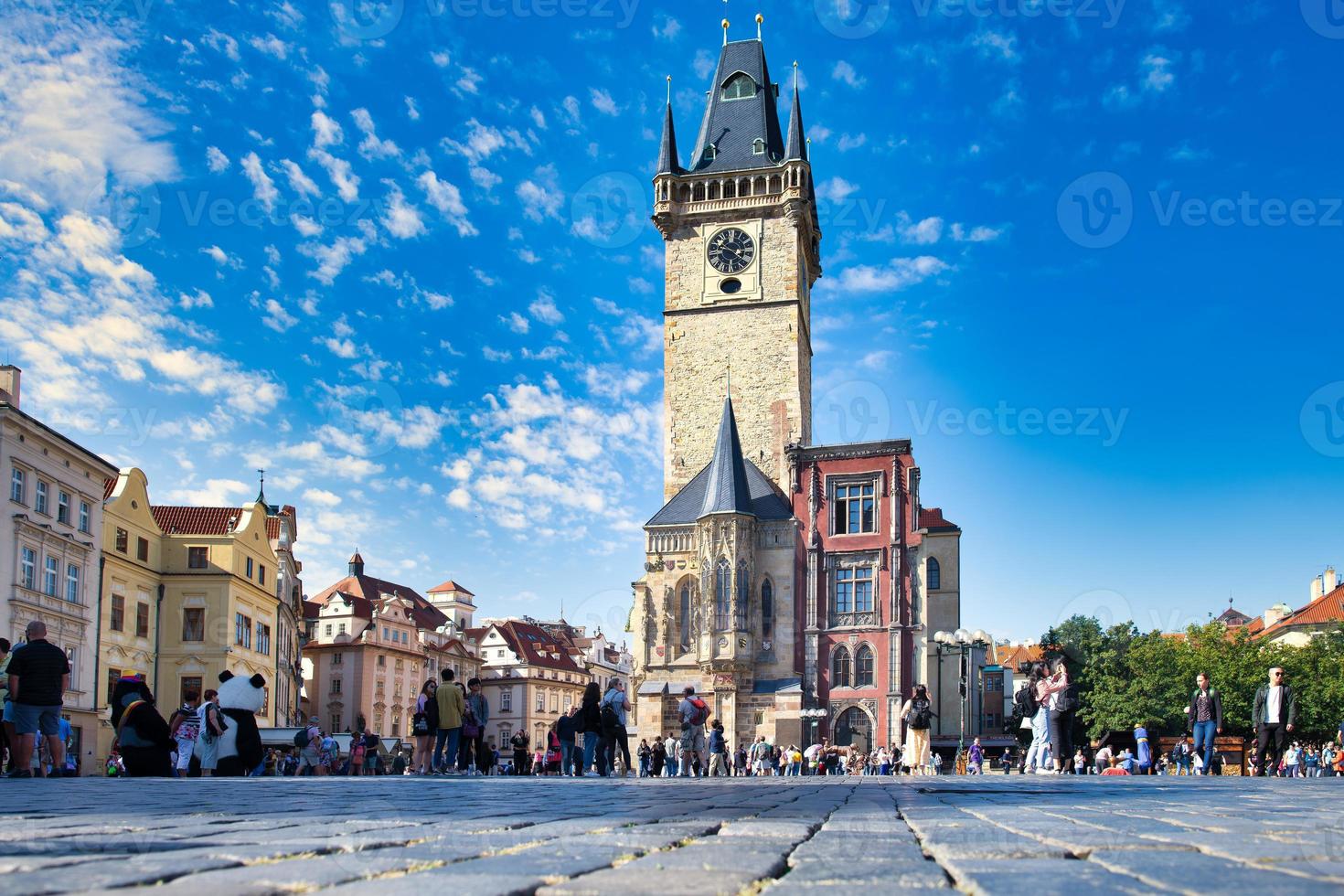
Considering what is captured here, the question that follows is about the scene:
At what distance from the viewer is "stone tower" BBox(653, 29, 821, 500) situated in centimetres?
5941

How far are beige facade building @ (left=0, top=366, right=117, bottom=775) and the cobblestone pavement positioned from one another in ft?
104

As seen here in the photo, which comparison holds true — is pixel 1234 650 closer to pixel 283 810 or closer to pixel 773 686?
pixel 773 686

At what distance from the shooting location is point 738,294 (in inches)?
2403

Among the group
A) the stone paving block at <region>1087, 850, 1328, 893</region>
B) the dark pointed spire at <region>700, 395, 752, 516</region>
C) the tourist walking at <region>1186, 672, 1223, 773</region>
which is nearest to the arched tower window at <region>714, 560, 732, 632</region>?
the dark pointed spire at <region>700, 395, 752, 516</region>

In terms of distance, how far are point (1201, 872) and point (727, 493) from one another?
162ft

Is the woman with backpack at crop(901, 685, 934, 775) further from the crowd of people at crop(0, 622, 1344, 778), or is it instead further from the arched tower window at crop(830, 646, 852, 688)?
the arched tower window at crop(830, 646, 852, 688)

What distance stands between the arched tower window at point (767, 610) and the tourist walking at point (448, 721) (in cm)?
2942

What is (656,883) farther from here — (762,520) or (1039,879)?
(762,520)

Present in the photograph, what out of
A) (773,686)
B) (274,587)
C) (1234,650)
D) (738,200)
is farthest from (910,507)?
(274,587)

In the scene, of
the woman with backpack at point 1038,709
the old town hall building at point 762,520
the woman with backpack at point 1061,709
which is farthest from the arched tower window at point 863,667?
the woman with backpack at point 1061,709

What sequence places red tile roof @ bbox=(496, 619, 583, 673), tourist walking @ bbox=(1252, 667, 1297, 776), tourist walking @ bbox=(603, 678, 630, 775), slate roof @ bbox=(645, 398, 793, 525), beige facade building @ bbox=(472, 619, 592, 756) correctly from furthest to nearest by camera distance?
red tile roof @ bbox=(496, 619, 583, 673) → beige facade building @ bbox=(472, 619, 592, 756) → slate roof @ bbox=(645, 398, 793, 525) → tourist walking @ bbox=(603, 678, 630, 775) → tourist walking @ bbox=(1252, 667, 1297, 776)

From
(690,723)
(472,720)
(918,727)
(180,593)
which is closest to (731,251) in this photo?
(180,593)

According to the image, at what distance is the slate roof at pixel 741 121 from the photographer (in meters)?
63.5

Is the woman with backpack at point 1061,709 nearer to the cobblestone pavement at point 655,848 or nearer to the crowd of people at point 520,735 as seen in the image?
the crowd of people at point 520,735
